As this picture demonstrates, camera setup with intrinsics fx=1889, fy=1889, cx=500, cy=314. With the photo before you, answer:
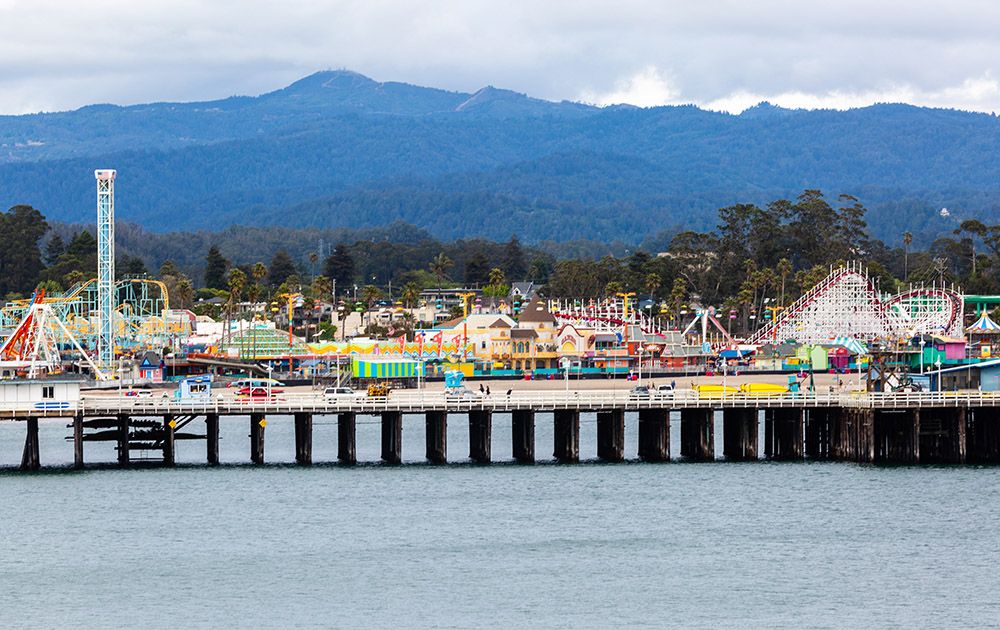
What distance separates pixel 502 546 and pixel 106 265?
77534 mm

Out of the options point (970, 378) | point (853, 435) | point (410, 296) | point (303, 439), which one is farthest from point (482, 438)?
point (410, 296)

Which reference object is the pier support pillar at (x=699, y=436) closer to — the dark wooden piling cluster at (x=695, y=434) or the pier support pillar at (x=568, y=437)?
the dark wooden piling cluster at (x=695, y=434)

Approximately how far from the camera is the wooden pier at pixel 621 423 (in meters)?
69.9

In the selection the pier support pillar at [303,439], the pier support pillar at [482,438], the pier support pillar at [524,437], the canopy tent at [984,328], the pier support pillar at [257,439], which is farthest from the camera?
the canopy tent at [984,328]

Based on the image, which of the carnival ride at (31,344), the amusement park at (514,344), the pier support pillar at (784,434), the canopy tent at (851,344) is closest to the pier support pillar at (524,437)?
the pier support pillar at (784,434)

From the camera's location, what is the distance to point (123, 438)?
70.6 metres

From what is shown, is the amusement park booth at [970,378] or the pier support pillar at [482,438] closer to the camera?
the pier support pillar at [482,438]

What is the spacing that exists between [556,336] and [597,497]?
258 ft

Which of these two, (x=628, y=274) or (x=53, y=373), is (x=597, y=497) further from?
(x=628, y=274)

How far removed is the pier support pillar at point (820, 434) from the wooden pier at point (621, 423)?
4cm

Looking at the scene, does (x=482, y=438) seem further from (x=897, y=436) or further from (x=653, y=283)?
(x=653, y=283)

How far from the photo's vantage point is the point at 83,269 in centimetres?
18950

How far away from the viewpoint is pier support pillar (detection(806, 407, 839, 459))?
73062 millimetres

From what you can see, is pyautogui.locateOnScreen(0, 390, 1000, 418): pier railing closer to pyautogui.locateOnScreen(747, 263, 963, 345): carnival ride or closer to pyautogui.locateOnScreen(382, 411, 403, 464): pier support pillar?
pyautogui.locateOnScreen(382, 411, 403, 464): pier support pillar
